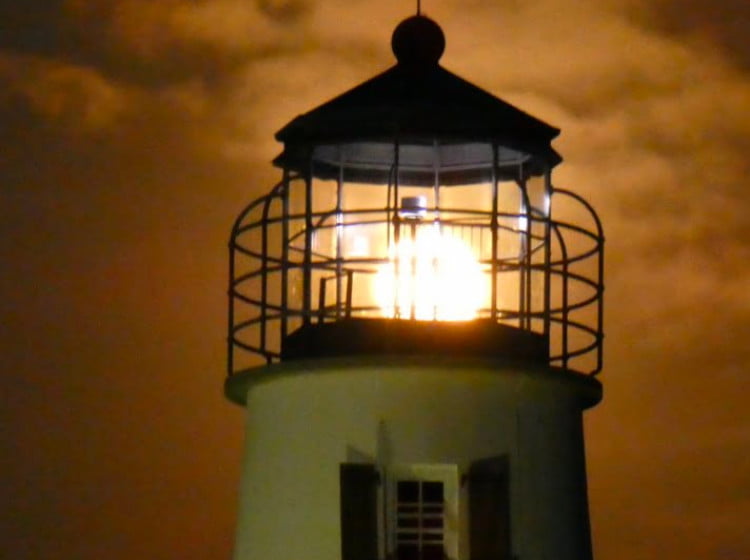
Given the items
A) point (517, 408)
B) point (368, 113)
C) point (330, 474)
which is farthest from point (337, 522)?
point (368, 113)

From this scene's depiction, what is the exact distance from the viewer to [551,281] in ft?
50.4

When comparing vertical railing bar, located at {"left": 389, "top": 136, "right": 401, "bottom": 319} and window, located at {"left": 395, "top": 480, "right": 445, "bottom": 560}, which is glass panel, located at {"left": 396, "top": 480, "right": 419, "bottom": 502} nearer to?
window, located at {"left": 395, "top": 480, "right": 445, "bottom": 560}

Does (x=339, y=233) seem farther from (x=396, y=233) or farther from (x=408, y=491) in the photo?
(x=408, y=491)

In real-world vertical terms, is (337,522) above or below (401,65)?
below

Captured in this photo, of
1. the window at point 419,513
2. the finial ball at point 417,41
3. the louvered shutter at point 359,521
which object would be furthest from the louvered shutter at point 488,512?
the finial ball at point 417,41

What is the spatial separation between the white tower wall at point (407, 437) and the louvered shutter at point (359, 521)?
14 cm

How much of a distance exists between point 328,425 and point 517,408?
3.56ft

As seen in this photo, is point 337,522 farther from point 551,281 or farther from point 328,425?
point 551,281

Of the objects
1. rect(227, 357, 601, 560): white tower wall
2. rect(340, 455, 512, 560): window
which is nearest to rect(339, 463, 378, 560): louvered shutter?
rect(340, 455, 512, 560): window

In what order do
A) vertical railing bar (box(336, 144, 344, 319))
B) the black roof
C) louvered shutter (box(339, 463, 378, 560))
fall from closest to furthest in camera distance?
1. louvered shutter (box(339, 463, 378, 560))
2. the black roof
3. vertical railing bar (box(336, 144, 344, 319))

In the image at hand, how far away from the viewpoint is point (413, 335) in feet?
48.4

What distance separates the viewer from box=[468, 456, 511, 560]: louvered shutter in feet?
47.6

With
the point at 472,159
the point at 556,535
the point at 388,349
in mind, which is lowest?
the point at 556,535

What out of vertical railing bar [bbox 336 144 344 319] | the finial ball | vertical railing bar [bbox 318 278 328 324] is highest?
the finial ball
